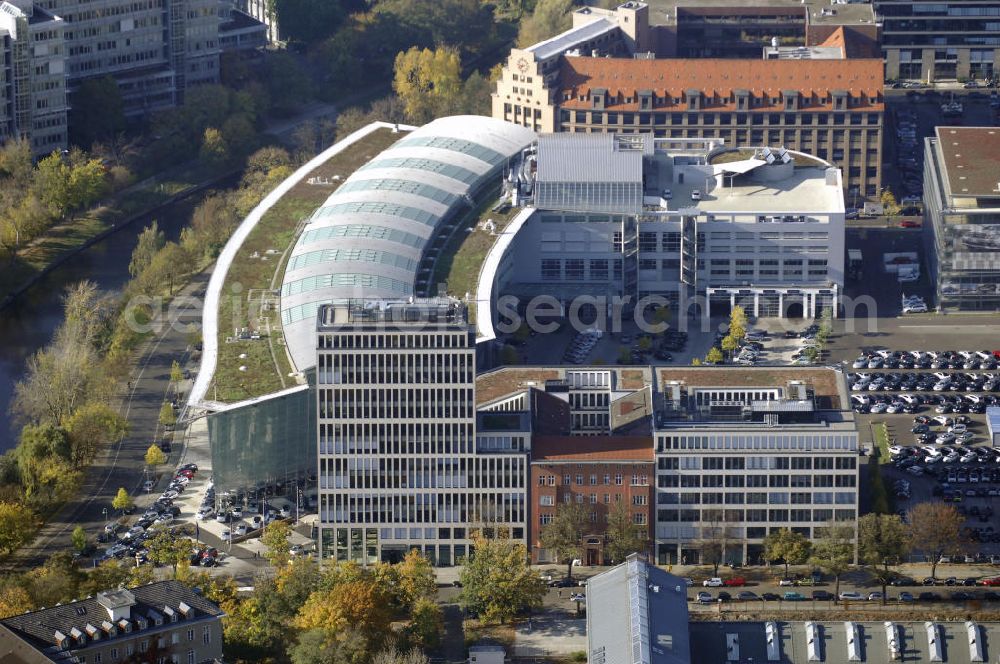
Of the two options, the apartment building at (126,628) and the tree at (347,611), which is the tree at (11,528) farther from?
the tree at (347,611)

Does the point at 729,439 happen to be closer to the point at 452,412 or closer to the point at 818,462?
the point at 818,462

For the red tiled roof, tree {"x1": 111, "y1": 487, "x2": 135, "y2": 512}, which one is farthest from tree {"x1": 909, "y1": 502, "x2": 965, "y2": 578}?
tree {"x1": 111, "y1": 487, "x2": 135, "y2": 512}

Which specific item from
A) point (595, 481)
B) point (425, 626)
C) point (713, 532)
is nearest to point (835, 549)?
point (713, 532)

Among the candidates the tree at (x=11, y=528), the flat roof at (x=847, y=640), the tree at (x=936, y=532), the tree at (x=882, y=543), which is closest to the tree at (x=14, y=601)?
the tree at (x=11, y=528)

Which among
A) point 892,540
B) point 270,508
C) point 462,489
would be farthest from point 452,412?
point 892,540

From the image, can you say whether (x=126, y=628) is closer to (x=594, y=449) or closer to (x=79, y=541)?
(x=79, y=541)

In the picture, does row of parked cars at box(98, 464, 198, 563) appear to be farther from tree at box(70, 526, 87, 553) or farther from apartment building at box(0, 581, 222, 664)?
apartment building at box(0, 581, 222, 664)
